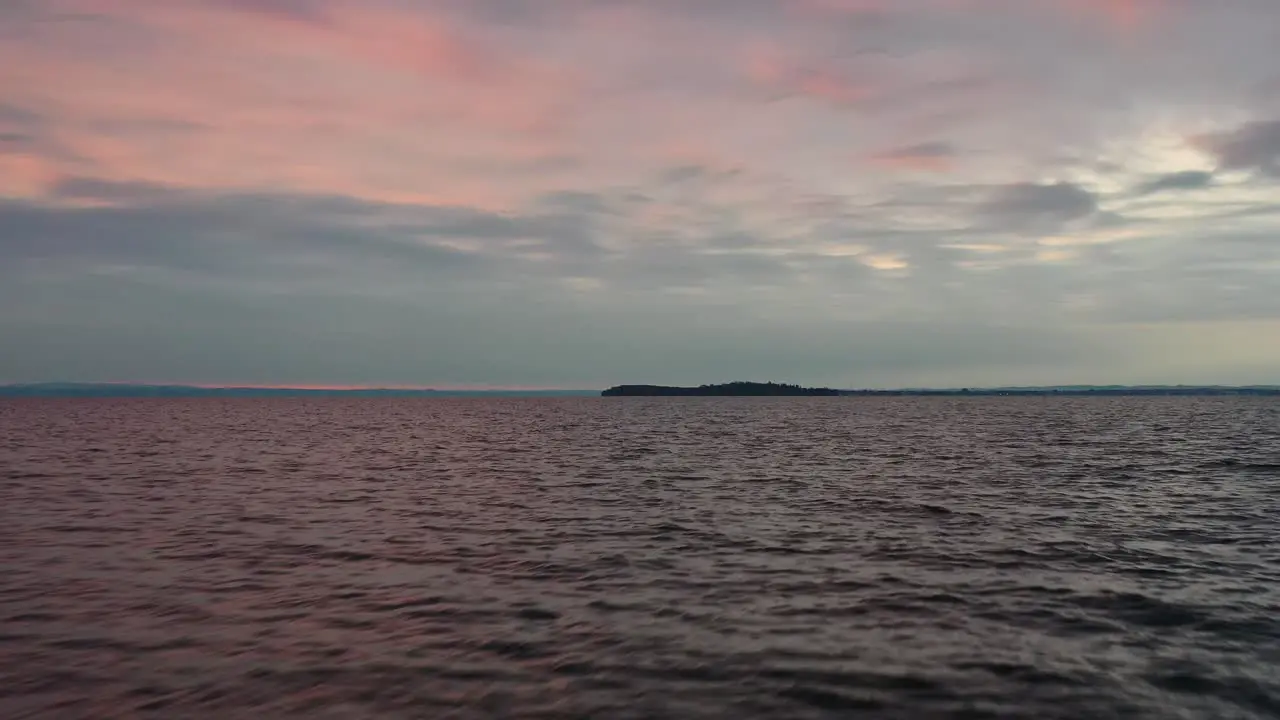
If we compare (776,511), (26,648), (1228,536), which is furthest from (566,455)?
(26,648)

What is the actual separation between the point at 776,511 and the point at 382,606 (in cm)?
1864

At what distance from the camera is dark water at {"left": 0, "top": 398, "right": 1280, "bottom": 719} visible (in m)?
13.6

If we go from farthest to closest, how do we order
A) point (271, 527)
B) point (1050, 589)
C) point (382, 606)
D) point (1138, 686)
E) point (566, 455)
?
point (566, 455), point (271, 527), point (1050, 589), point (382, 606), point (1138, 686)

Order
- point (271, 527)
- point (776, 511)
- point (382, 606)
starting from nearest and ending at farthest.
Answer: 1. point (382, 606)
2. point (271, 527)
3. point (776, 511)

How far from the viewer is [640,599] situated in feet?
63.9

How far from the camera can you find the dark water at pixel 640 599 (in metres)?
13.6

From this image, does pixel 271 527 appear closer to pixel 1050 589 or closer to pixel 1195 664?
pixel 1050 589

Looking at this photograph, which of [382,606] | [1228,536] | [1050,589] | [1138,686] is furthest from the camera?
[1228,536]

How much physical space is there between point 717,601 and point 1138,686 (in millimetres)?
8500

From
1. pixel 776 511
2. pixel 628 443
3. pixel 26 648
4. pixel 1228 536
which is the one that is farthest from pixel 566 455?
pixel 26 648

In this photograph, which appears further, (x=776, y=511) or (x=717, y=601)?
(x=776, y=511)

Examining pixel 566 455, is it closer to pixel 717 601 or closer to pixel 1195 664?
pixel 717 601

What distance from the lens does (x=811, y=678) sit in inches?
563

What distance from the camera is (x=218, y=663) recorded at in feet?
49.0
